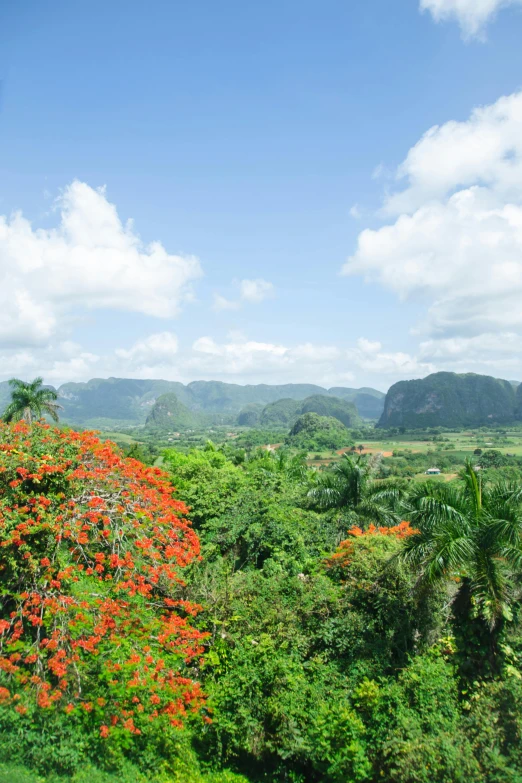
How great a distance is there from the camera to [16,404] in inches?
1089

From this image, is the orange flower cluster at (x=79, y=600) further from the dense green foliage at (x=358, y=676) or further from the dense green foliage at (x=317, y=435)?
the dense green foliage at (x=317, y=435)

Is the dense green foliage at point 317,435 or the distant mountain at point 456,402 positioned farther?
the distant mountain at point 456,402

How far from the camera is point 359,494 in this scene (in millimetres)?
15484

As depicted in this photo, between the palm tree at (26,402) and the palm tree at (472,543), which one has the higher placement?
the palm tree at (26,402)

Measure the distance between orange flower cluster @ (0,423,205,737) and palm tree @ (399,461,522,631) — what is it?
4051 mm

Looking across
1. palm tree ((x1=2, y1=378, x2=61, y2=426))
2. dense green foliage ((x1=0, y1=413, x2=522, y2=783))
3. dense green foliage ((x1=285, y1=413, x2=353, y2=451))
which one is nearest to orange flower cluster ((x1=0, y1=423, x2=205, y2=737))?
dense green foliage ((x1=0, y1=413, x2=522, y2=783))

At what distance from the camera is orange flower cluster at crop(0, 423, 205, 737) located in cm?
556

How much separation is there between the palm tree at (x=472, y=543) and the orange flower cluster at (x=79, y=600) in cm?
405

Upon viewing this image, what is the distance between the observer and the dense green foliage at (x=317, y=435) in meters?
93.8

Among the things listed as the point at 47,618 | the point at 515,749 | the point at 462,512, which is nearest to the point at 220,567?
the point at 47,618

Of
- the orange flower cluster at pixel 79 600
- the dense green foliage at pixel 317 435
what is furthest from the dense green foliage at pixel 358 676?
the dense green foliage at pixel 317 435

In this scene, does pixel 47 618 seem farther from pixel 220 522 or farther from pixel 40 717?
pixel 220 522

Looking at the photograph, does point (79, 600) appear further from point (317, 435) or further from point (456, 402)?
point (456, 402)

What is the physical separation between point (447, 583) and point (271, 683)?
3219 millimetres
